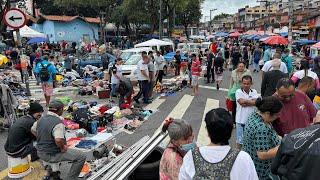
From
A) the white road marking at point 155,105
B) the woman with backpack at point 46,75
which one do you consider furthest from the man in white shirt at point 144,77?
the woman with backpack at point 46,75

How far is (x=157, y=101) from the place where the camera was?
1439 centimetres

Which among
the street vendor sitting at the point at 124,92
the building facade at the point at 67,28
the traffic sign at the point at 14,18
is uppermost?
the building facade at the point at 67,28

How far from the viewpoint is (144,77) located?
44.4ft

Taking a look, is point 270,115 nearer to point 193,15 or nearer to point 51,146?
point 51,146

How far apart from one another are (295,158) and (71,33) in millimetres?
51600

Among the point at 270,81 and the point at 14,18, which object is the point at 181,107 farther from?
the point at 14,18

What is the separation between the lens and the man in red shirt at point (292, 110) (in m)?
4.80

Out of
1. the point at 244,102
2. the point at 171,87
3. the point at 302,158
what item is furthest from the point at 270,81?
the point at 171,87

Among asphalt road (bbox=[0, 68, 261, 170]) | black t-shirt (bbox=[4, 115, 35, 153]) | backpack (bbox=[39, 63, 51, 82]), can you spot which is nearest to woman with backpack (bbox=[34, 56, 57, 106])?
backpack (bbox=[39, 63, 51, 82])

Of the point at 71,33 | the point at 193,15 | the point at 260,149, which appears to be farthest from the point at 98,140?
the point at 193,15

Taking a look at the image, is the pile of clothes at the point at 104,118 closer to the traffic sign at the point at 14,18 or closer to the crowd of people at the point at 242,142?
the crowd of people at the point at 242,142

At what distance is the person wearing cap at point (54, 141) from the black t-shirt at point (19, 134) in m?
0.58

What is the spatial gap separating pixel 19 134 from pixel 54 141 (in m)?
1.06

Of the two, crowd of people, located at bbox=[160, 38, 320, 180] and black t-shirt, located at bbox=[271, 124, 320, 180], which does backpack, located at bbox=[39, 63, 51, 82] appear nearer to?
crowd of people, located at bbox=[160, 38, 320, 180]
